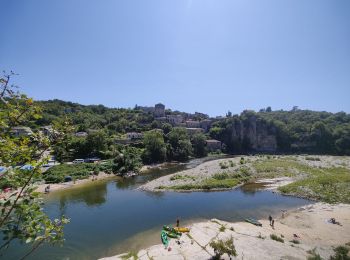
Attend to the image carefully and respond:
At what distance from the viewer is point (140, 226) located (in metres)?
30.0

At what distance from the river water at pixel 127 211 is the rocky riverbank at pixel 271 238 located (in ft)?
9.99

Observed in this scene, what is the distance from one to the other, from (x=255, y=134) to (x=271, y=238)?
4256 inches

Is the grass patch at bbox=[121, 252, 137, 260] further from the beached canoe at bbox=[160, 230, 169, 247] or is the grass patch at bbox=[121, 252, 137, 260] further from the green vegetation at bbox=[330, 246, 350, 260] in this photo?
the green vegetation at bbox=[330, 246, 350, 260]

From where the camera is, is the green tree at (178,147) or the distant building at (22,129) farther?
the green tree at (178,147)

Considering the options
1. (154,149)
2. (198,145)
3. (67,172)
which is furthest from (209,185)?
(198,145)

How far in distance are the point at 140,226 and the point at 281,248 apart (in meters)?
15.3

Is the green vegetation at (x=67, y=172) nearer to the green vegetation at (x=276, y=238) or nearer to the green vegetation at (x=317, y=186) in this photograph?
the green vegetation at (x=317, y=186)

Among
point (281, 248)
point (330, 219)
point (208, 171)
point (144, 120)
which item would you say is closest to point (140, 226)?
→ point (281, 248)

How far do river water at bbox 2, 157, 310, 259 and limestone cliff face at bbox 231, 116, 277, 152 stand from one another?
265 ft

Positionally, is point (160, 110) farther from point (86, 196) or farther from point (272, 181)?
point (86, 196)

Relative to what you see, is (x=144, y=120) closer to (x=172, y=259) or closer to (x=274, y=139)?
(x=274, y=139)

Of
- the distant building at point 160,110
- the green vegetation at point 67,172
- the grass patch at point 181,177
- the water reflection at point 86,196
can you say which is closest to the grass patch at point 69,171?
the green vegetation at point 67,172

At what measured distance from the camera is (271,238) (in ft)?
82.6

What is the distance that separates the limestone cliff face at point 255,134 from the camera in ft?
412
